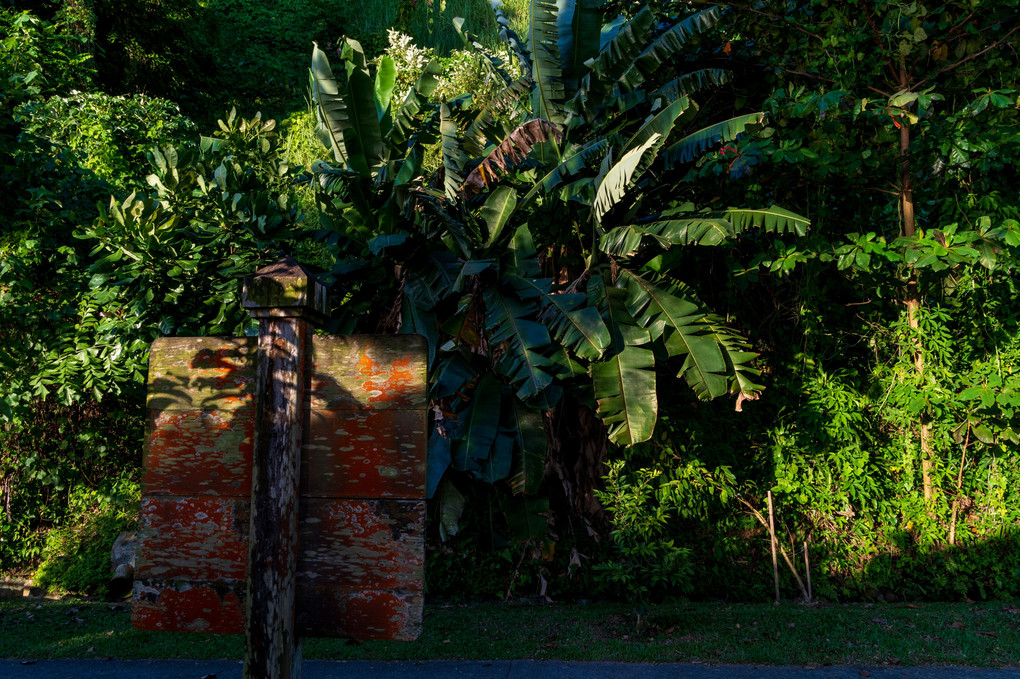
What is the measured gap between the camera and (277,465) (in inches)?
92.7

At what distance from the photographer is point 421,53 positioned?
12.1 m

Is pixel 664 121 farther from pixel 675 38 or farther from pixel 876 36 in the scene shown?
pixel 876 36

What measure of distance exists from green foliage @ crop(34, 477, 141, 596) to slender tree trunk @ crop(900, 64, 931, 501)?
832 centimetres

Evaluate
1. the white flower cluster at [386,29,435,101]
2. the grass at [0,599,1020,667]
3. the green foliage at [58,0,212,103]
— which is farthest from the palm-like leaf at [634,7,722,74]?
the green foliage at [58,0,212,103]

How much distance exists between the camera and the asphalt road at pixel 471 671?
5.38 m

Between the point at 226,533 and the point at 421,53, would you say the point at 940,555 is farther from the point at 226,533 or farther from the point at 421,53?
the point at 421,53

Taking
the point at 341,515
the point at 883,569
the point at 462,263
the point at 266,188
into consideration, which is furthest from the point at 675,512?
the point at 341,515

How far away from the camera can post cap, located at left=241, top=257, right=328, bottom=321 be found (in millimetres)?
2441

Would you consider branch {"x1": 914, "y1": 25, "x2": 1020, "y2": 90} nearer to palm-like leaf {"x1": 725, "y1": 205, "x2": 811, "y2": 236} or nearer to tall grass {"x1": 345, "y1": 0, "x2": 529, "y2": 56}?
palm-like leaf {"x1": 725, "y1": 205, "x2": 811, "y2": 236}

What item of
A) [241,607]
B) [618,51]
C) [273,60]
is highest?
[273,60]

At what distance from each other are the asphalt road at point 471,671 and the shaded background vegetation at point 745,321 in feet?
3.88

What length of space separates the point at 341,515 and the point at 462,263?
4.63 metres

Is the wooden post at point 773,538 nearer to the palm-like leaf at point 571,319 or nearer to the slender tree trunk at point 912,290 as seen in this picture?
the slender tree trunk at point 912,290

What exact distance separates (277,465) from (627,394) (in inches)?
162
